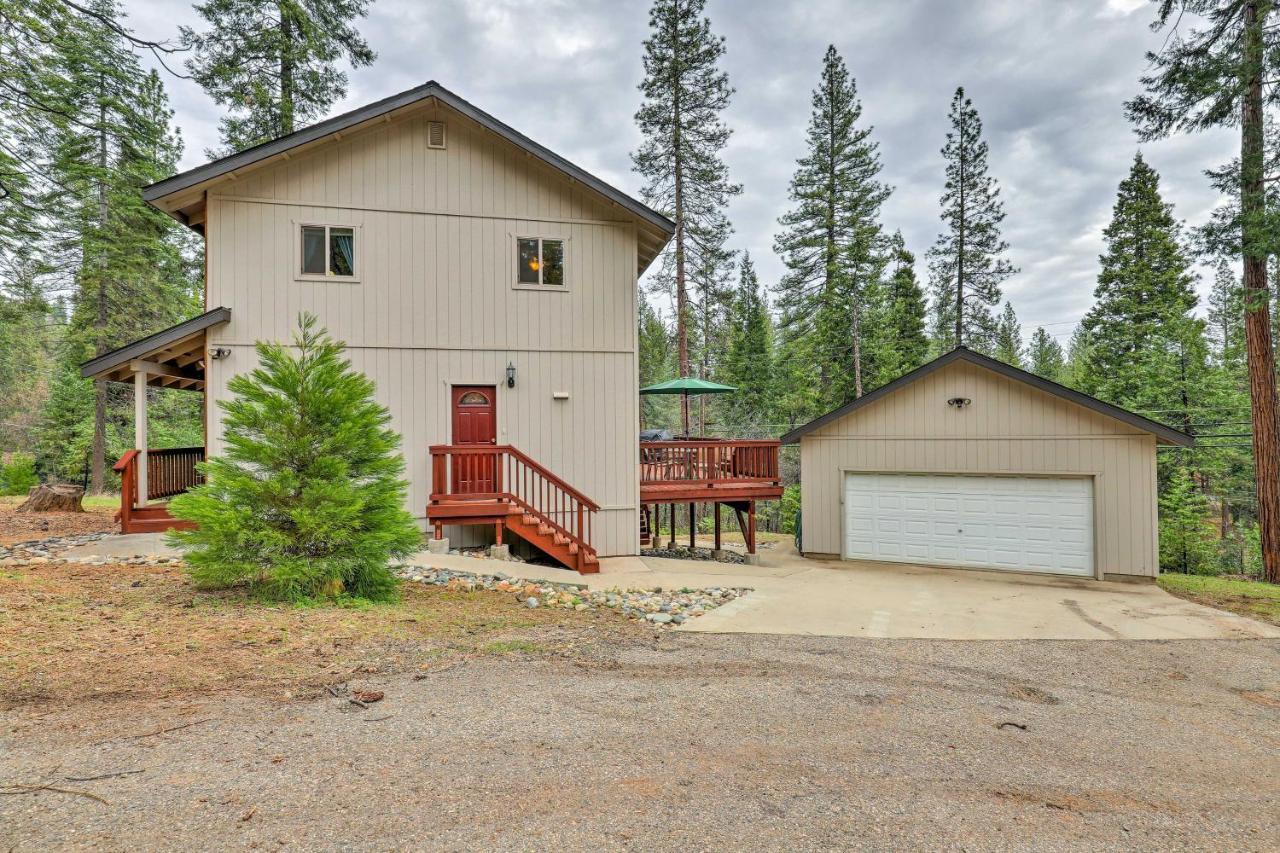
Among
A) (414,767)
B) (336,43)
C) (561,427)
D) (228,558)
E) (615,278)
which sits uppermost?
(336,43)

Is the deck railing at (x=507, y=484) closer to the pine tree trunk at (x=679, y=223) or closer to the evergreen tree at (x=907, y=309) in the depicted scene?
the pine tree trunk at (x=679, y=223)

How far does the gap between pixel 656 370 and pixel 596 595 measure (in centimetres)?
3299

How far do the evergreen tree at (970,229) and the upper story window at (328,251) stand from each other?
2167 cm

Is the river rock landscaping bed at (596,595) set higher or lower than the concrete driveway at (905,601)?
higher

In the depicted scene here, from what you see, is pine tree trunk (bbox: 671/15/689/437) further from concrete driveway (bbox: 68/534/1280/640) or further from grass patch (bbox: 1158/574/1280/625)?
grass patch (bbox: 1158/574/1280/625)

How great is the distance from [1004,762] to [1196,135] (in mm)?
13467

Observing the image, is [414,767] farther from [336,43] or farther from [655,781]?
[336,43]

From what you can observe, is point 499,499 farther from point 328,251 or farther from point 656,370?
point 656,370

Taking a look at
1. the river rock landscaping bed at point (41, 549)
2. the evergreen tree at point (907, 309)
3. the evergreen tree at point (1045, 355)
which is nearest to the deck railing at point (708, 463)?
the river rock landscaping bed at point (41, 549)

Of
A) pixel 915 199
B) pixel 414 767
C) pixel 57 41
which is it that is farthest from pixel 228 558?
pixel 915 199

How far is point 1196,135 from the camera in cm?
1055

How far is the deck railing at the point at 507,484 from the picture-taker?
8.38m

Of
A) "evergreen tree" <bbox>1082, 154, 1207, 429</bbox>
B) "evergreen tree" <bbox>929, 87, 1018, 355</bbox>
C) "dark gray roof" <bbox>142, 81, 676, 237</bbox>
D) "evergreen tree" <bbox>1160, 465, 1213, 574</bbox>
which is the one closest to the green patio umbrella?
"dark gray roof" <bbox>142, 81, 676, 237</bbox>

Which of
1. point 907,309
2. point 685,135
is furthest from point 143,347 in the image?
point 907,309
